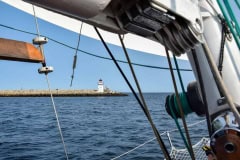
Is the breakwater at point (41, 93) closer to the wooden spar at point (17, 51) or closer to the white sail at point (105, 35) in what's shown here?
the white sail at point (105, 35)

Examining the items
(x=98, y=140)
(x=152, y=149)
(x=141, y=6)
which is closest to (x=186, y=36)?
(x=141, y=6)

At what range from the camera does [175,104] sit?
240 centimetres

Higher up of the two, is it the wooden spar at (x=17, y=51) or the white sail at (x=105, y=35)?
the white sail at (x=105, y=35)

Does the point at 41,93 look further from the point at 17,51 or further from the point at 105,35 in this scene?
the point at 17,51

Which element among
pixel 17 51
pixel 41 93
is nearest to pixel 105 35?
pixel 17 51

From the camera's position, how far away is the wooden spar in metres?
1.99

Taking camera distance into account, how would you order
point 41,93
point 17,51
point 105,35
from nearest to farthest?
1. point 17,51
2. point 105,35
3. point 41,93

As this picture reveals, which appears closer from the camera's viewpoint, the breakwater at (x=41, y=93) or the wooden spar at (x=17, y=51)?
the wooden spar at (x=17, y=51)

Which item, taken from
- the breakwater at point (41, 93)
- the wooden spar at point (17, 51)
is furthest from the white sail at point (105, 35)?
the breakwater at point (41, 93)

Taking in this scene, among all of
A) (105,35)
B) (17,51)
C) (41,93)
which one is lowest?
(17,51)

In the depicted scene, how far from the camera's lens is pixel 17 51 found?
6.68 ft

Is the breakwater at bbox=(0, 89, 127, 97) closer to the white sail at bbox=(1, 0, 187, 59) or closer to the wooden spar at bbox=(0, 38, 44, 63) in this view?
the white sail at bbox=(1, 0, 187, 59)

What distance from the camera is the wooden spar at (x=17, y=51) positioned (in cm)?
199

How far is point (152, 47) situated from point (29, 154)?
1047cm
